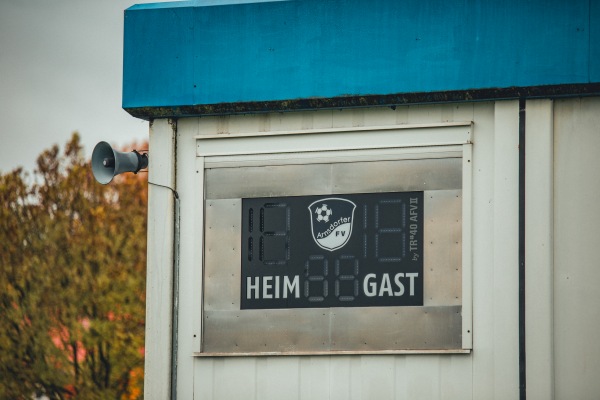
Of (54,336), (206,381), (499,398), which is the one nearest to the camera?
(499,398)

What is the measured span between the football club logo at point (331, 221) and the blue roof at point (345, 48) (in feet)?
3.98

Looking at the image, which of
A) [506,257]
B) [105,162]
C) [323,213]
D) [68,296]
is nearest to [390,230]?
[323,213]

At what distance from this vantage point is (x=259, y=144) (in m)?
15.2

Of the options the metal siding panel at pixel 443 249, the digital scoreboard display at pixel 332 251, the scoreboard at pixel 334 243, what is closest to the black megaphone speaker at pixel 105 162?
the scoreboard at pixel 334 243

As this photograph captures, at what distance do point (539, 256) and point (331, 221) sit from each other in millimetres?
2319

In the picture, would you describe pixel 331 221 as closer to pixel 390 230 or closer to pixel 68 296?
pixel 390 230

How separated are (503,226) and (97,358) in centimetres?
2696

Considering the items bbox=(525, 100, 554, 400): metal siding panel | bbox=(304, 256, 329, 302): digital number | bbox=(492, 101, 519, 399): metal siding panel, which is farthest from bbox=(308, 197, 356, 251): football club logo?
bbox=(525, 100, 554, 400): metal siding panel

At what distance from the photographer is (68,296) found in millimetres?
39469

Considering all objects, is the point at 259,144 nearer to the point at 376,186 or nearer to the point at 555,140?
the point at 376,186

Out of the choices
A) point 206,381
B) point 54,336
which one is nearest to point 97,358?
point 54,336

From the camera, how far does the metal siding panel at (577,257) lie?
13.8 meters

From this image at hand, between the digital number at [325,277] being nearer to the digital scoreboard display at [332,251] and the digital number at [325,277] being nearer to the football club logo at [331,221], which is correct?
the digital scoreboard display at [332,251]

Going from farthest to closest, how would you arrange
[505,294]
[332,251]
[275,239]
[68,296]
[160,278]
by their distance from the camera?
[68,296], [160,278], [275,239], [332,251], [505,294]
